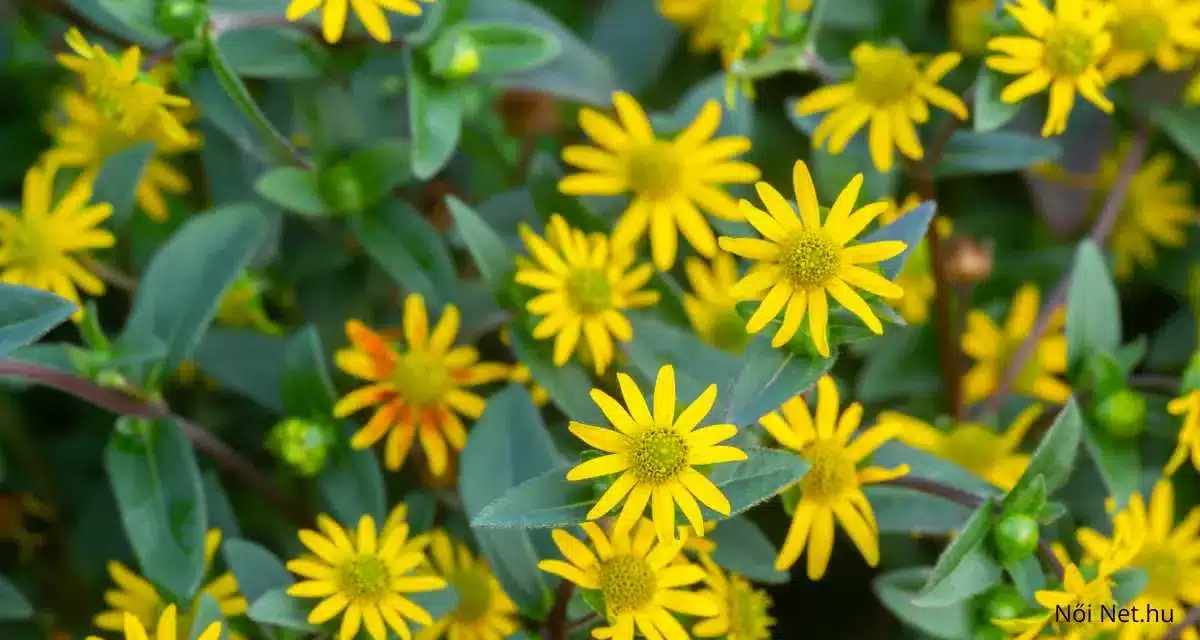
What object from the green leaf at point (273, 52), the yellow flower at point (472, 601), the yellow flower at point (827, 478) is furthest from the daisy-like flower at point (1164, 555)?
the green leaf at point (273, 52)

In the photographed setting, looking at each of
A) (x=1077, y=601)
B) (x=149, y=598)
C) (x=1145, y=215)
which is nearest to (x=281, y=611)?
(x=149, y=598)

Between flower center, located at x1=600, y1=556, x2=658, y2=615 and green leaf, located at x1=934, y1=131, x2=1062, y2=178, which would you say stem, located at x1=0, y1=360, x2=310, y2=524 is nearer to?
flower center, located at x1=600, y1=556, x2=658, y2=615

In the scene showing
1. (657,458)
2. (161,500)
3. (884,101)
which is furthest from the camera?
(884,101)

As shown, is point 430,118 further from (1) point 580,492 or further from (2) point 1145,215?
(2) point 1145,215

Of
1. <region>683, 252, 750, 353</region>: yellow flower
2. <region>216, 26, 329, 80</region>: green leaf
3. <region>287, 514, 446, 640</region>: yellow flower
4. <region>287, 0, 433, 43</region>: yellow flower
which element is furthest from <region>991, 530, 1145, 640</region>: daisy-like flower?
<region>216, 26, 329, 80</region>: green leaf

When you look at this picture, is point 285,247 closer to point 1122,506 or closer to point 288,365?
point 288,365
